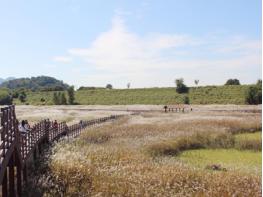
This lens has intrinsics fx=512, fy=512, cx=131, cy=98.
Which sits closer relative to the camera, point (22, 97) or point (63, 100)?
point (63, 100)

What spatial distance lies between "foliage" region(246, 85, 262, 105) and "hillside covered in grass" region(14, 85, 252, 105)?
3302mm

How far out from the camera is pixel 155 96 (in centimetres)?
13750

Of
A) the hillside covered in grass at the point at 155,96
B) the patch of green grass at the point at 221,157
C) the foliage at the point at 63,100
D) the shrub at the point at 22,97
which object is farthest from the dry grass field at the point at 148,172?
the shrub at the point at 22,97

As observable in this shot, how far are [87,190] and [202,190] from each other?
13.4ft

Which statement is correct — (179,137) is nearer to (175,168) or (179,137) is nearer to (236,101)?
(175,168)

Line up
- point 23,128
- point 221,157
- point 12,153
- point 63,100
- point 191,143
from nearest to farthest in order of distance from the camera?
point 12,153, point 23,128, point 221,157, point 191,143, point 63,100

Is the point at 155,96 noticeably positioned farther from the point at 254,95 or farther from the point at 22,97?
the point at 22,97

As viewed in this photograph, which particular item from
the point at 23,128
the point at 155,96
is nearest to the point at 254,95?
the point at 155,96

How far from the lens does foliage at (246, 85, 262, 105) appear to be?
110 metres

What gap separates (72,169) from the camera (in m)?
20.1

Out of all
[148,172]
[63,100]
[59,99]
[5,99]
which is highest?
[5,99]

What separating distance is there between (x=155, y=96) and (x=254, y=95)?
33.6m

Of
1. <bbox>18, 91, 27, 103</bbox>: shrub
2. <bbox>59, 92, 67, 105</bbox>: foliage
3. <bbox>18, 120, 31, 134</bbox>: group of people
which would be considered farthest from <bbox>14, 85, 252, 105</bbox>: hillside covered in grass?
<bbox>18, 120, 31, 134</bbox>: group of people

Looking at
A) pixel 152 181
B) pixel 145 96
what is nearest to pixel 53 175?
pixel 152 181
